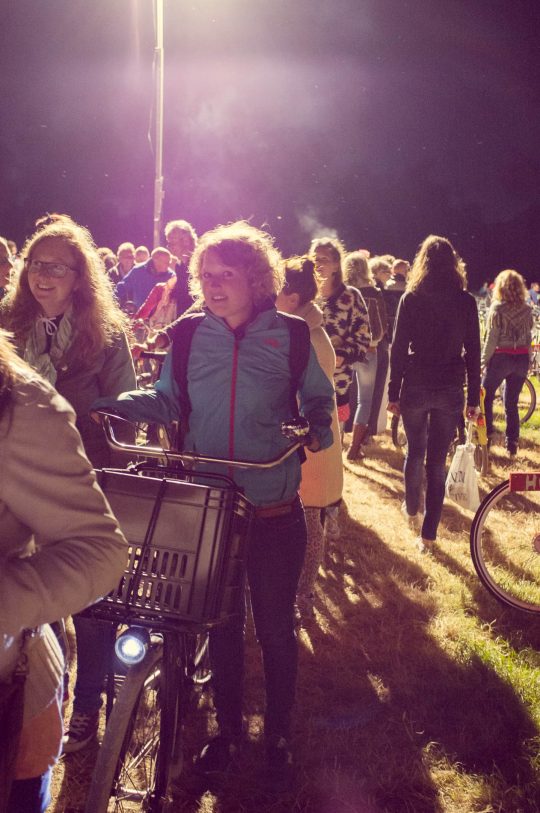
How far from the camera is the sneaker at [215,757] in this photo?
3.07m

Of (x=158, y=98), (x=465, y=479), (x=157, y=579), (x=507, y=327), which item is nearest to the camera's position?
(x=157, y=579)

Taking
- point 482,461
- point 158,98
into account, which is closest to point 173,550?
point 482,461

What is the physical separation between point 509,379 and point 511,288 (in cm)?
118

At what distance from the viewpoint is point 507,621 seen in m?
4.73

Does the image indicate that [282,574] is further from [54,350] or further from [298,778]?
[54,350]

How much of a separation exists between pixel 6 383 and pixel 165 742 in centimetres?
166

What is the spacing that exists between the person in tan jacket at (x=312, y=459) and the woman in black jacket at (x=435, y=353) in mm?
1179

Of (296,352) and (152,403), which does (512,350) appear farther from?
(152,403)

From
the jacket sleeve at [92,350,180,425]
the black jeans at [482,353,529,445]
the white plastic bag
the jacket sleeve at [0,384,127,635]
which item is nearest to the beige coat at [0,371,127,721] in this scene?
the jacket sleeve at [0,384,127,635]

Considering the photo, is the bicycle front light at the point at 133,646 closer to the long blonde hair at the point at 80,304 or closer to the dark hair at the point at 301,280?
the long blonde hair at the point at 80,304

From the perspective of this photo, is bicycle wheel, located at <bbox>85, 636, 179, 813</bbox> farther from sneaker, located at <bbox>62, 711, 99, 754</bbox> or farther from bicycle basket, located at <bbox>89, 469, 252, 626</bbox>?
sneaker, located at <bbox>62, 711, 99, 754</bbox>

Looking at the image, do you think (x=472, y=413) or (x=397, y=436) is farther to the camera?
(x=397, y=436)

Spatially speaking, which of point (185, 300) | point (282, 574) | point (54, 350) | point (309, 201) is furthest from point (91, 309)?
point (309, 201)

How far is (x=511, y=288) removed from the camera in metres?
8.92
